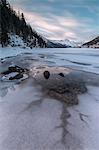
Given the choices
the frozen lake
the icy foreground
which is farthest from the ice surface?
the frozen lake

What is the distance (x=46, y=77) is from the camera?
Result: 14.8 m

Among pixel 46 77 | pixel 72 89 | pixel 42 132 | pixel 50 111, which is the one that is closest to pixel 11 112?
pixel 50 111

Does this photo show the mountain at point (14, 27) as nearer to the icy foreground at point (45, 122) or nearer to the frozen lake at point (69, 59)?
the frozen lake at point (69, 59)

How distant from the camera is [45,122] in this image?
7.32 meters

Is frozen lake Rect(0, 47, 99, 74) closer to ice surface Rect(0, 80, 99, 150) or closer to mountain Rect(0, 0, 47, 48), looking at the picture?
ice surface Rect(0, 80, 99, 150)

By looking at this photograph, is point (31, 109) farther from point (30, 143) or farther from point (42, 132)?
point (30, 143)

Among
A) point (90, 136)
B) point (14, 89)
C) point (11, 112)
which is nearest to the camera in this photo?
point (90, 136)

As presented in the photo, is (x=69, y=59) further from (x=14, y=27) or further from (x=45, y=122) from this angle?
(x=14, y=27)

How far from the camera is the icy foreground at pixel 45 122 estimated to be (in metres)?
6.05

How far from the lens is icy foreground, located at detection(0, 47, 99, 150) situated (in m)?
6.05

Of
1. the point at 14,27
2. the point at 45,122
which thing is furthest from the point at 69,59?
the point at 14,27

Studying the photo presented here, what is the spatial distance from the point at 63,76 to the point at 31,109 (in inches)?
280

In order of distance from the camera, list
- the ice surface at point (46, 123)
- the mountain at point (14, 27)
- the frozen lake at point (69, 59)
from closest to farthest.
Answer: the ice surface at point (46, 123), the frozen lake at point (69, 59), the mountain at point (14, 27)

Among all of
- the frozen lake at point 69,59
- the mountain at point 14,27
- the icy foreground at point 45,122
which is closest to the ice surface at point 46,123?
the icy foreground at point 45,122
